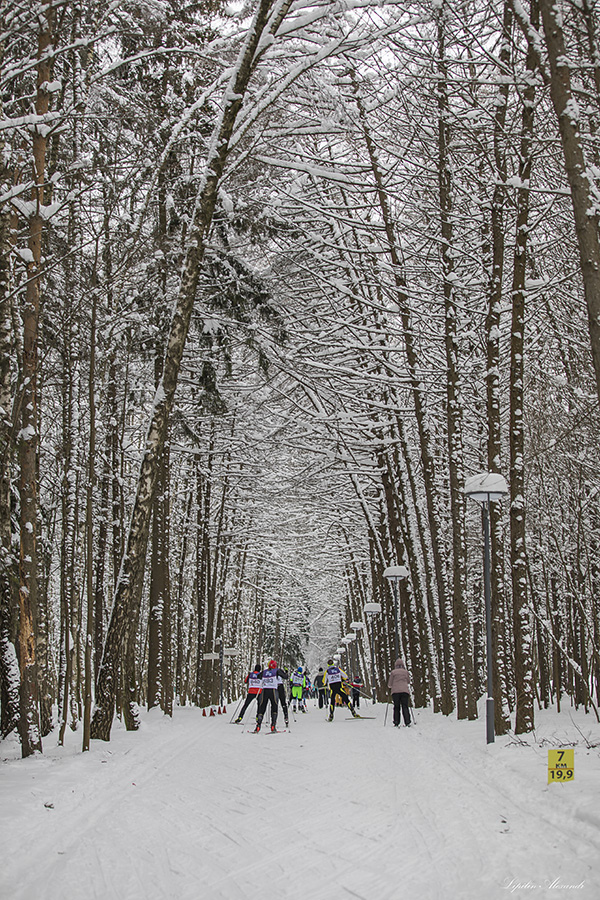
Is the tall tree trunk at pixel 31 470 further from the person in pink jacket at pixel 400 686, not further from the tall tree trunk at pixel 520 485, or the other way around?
the person in pink jacket at pixel 400 686

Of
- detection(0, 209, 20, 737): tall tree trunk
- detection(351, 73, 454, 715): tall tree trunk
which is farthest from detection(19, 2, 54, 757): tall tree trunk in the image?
detection(351, 73, 454, 715): tall tree trunk

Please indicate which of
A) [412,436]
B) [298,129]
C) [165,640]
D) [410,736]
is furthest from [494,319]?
[412,436]

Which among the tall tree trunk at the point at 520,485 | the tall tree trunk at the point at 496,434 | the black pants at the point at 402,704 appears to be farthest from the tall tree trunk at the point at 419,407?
the tall tree trunk at the point at 520,485

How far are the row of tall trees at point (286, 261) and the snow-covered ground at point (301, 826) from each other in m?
2.04

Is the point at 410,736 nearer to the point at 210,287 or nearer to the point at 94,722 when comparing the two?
the point at 94,722

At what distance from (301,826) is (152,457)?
719cm

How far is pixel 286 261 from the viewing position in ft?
56.6

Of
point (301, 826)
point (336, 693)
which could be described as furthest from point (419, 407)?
point (301, 826)

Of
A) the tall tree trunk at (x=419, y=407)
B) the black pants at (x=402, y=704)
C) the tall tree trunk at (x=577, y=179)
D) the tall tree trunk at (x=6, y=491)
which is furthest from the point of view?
the black pants at (x=402, y=704)

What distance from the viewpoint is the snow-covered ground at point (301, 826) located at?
183 inches

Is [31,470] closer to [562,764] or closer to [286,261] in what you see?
[562,764]

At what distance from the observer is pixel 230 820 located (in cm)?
675

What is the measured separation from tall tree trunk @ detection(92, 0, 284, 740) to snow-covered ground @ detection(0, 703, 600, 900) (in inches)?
45.3

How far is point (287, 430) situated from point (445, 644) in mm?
7327
